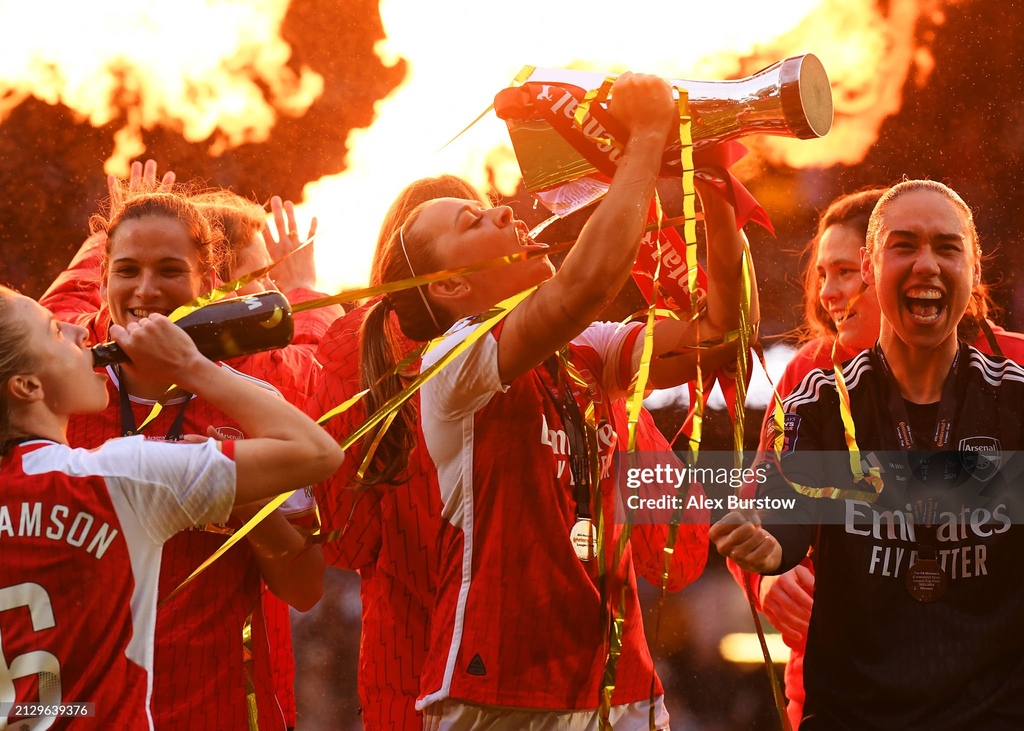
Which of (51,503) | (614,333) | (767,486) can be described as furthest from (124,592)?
(767,486)

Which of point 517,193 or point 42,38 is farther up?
point 42,38

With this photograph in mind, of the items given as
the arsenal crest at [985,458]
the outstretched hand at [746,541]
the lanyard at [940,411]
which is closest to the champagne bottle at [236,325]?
the outstretched hand at [746,541]

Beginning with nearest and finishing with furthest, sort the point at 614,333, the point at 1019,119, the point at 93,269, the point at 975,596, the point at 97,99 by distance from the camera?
1. the point at 975,596
2. the point at 614,333
3. the point at 93,269
4. the point at 1019,119
5. the point at 97,99

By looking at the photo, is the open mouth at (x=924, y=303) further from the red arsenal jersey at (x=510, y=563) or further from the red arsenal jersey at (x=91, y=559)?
the red arsenal jersey at (x=91, y=559)

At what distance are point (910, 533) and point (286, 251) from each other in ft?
6.40

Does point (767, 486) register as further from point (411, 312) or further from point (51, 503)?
point (51, 503)

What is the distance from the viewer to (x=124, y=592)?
1.82 m

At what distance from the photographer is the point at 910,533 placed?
236 cm

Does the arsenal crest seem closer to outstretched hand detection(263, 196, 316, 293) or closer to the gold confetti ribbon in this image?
the gold confetti ribbon

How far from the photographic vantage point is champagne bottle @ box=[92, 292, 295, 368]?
202 centimetres

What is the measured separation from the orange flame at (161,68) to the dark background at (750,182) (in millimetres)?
67

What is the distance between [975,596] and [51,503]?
170cm

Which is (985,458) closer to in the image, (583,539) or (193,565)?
(583,539)

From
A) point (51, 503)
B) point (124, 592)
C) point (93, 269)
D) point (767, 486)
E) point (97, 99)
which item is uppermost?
point (97, 99)
